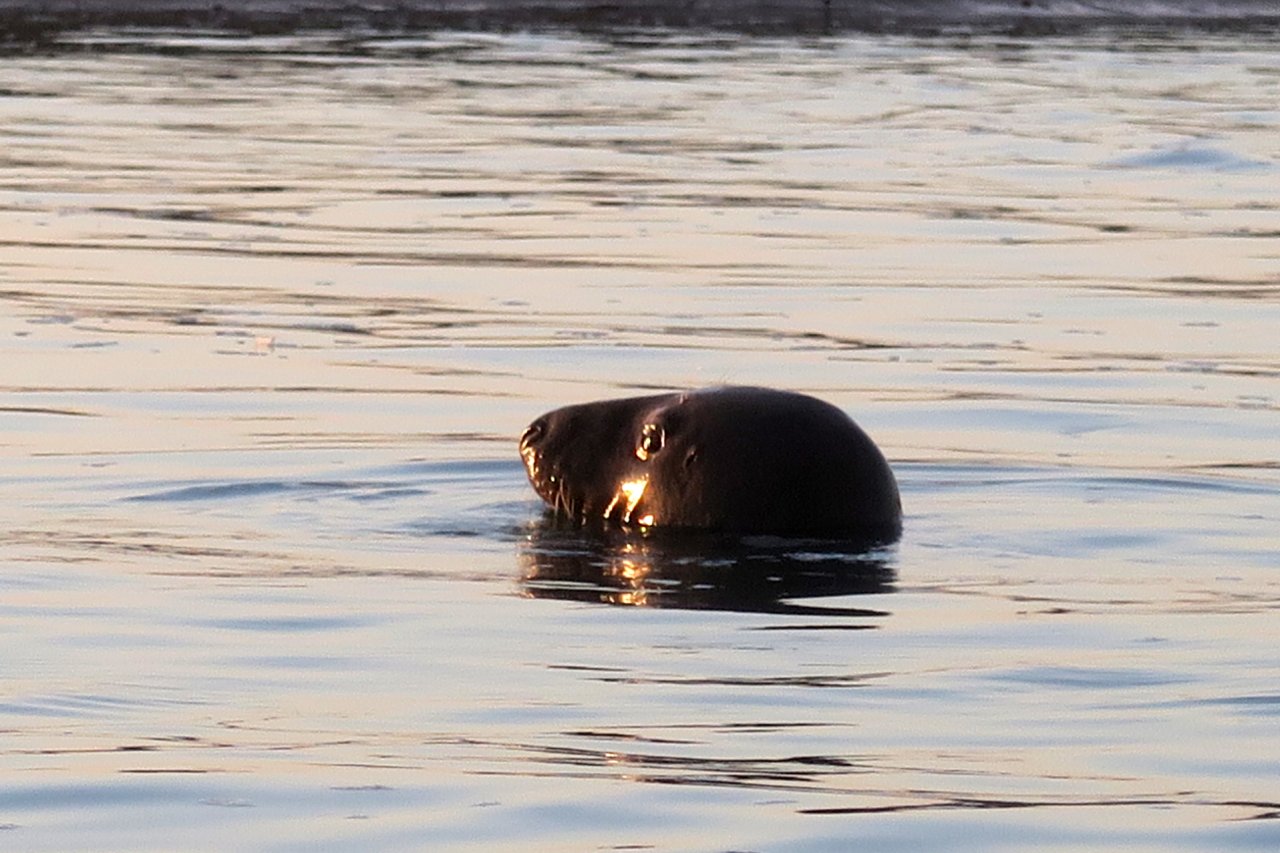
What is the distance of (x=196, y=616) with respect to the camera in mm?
7637

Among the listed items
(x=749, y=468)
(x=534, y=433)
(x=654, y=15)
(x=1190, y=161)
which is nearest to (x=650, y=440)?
(x=749, y=468)

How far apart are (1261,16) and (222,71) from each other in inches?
617

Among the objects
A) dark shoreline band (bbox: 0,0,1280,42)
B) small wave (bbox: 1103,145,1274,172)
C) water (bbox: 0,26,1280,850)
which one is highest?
water (bbox: 0,26,1280,850)

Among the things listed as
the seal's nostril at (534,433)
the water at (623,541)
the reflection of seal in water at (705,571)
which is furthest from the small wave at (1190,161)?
the reflection of seal in water at (705,571)

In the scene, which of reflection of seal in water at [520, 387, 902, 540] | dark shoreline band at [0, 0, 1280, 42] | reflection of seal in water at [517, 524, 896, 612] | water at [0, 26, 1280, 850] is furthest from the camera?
dark shoreline band at [0, 0, 1280, 42]

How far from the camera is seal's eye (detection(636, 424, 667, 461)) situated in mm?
9234

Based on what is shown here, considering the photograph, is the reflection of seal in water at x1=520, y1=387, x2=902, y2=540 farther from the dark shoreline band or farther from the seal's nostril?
the dark shoreline band

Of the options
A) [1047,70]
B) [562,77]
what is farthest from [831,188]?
[1047,70]

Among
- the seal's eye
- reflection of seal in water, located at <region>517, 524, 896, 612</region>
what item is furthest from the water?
the seal's eye

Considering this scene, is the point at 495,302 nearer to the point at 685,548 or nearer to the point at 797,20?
the point at 685,548

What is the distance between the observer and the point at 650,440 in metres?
9.26

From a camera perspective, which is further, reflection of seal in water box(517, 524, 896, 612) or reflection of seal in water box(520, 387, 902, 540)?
reflection of seal in water box(520, 387, 902, 540)

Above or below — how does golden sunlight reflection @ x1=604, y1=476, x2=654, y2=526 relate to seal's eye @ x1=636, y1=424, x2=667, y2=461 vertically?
below

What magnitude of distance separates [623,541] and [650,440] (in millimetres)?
293
